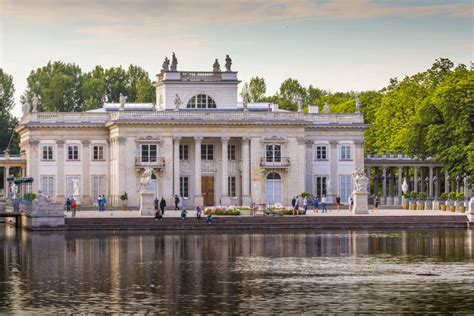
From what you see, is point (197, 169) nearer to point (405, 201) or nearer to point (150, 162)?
point (150, 162)

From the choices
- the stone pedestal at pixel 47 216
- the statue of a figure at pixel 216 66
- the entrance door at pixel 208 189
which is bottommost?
the stone pedestal at pixel 47 216

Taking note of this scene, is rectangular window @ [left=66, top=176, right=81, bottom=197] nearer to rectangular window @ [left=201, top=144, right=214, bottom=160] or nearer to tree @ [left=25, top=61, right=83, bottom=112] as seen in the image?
rectangular window @ [left=201, top=144, right=214, bottom=160]

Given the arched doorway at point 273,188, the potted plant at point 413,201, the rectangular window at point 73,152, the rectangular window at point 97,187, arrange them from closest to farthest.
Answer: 1. the potted plant at point 413,201
2. the arched doorway at point 273,188
3. the rectangular window at point 73,152
4. the rectangular window at point 97,187

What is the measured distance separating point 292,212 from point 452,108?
23.5m

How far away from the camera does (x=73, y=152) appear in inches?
4176

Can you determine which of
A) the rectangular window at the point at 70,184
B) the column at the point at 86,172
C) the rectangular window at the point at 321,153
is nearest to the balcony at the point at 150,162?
the column at the point at 86,172

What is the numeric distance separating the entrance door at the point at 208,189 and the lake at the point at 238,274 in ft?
120

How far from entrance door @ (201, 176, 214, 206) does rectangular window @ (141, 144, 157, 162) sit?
4.41 m

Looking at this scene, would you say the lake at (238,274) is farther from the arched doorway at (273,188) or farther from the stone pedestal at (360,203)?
the arched doorway at (273,188)

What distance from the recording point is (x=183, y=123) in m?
103

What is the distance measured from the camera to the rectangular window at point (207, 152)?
106 metres

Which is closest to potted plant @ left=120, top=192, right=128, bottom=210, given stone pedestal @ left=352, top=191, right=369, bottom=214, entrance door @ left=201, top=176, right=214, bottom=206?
entrance door @ left=201, top=176, right=214, bottom=206

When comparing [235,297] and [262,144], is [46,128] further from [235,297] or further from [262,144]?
[235,297]

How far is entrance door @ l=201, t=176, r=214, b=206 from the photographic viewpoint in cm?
10525
